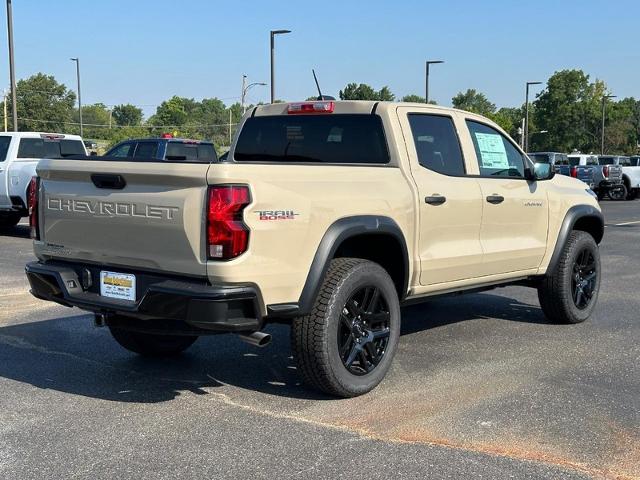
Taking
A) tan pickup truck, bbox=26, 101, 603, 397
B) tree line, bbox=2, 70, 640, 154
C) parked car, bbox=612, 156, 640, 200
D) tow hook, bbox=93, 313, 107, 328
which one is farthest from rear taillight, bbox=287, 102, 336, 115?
tree line, bbox=2, 70, 640, 154

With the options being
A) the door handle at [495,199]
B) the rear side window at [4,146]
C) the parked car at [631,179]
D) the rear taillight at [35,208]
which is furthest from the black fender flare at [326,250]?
the parked car at [631,179]

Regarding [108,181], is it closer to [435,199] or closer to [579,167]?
[435,199]

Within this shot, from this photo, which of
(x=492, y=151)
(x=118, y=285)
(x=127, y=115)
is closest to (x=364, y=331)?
(x=118, y=285)

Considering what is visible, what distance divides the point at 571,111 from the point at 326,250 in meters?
82.8

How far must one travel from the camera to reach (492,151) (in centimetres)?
611

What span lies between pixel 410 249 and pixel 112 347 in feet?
8.51

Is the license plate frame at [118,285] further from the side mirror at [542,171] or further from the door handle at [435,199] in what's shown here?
the side mirror at [542,171]

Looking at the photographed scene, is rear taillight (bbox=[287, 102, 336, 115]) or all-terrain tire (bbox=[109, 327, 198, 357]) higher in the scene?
rear taillight (bbox=[287, 102, 336, 115])

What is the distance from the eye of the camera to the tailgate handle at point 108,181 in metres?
4.33

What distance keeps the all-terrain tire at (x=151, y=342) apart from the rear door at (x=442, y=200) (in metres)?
1.89

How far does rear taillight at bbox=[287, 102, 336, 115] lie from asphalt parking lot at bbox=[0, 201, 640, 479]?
6.16 ft

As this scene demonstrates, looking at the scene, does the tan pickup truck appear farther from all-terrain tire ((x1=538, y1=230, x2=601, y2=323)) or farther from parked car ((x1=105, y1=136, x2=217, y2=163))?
parked car ((x1=105, y1=136, x2=217, y2=163))

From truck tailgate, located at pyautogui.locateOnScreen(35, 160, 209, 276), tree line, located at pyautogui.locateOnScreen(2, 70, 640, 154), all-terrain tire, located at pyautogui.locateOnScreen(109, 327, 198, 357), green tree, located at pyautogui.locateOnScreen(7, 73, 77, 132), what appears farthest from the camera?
green tree, located at pyautogui.locateOnScreen(7, 73, 77, 132)

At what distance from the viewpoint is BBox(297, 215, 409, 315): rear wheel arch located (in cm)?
435
